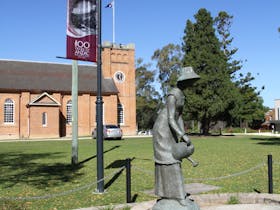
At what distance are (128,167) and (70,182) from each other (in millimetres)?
3647

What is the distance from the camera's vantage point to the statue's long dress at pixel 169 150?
5789 mm

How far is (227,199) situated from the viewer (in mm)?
7672

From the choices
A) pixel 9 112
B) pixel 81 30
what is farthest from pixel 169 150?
pixel 9 112

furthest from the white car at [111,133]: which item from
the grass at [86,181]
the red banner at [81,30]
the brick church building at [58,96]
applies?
the red banner at [81,30]

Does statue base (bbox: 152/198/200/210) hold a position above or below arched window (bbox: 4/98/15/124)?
below

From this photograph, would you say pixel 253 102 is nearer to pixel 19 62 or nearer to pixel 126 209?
pixel 19 62

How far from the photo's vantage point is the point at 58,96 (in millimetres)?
52156

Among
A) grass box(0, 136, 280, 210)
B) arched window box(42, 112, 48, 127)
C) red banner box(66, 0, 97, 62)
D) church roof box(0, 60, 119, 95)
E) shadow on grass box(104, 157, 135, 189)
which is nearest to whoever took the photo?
grass box(0, 136, 280, 210)

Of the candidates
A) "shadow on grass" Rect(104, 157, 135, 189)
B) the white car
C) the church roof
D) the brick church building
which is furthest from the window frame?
"shadow on grass" Rect(104, 157, 135, 189)

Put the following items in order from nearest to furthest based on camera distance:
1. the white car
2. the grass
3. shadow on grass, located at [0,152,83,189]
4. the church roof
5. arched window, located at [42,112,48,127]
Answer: the grass → shadow on grass, located at [0,152,83,189] → the white car → arched window, located at [42,112,48,127] → the church roof

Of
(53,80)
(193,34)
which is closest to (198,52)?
(193,34)

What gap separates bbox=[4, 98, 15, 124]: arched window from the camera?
49816mm

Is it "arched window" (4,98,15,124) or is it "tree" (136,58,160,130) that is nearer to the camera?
"arched window" (4,98,15,124)

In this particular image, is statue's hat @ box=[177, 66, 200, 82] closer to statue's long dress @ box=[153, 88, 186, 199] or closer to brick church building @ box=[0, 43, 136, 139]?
statue's long dress @ box=[153, 88, 186, 199]
